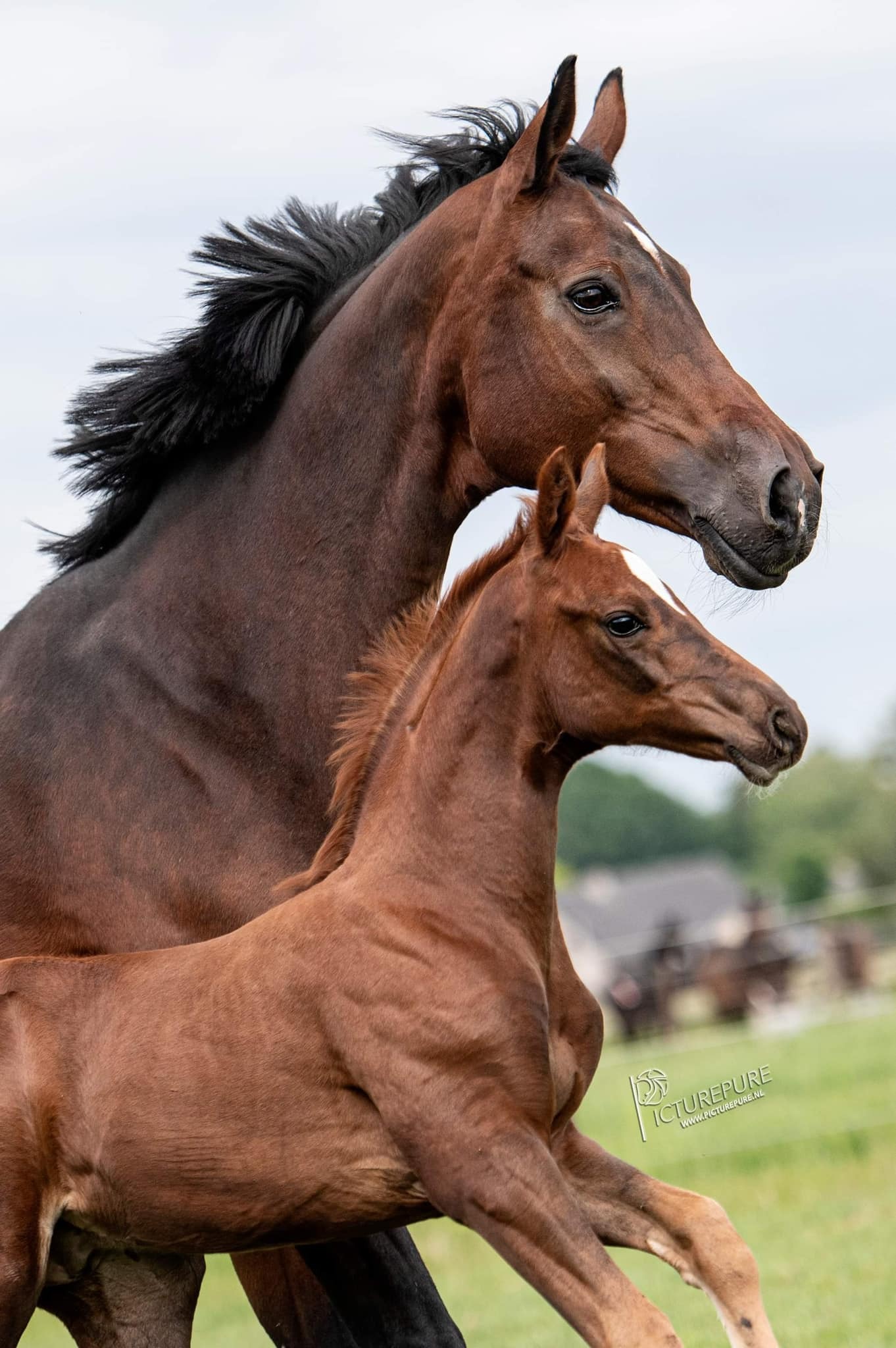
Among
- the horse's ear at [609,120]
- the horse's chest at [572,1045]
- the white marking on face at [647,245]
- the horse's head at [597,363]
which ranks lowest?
the horse's chest at [572,1045]

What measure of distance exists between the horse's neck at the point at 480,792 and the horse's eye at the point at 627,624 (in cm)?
25

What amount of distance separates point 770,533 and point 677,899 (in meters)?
75.1

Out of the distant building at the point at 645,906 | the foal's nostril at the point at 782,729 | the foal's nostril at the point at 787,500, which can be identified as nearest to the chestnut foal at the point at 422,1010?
the foal's nostril at the point at 782,729

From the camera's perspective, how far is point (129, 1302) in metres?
4.23

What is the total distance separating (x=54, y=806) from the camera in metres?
4.30

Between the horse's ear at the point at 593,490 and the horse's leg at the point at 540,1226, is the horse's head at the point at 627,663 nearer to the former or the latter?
the horse's ear at the point at 593,490

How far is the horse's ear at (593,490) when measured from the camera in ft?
12.8

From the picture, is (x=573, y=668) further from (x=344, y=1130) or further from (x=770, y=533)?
(x=344, y=1130)

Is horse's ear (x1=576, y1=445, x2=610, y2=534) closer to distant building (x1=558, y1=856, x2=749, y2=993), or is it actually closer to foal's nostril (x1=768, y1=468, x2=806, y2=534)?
foal's nostril (x1=768, y1=468, x2=806, y2=534)

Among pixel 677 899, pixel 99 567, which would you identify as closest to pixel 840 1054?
pixel 99 567

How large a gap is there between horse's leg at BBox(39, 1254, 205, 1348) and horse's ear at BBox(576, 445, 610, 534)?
1.96 m

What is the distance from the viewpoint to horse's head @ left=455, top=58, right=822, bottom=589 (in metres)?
3.99

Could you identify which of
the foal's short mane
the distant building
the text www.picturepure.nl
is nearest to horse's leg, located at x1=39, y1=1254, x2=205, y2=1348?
the foal's short mane

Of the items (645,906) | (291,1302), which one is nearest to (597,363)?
(291,1302)
